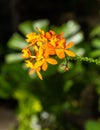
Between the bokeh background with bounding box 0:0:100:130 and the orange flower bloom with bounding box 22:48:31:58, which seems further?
the bokeh background with bounding box 0:0:100:130

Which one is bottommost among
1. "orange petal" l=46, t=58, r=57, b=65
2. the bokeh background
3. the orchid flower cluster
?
"orange petal" l=46, t=58, r=57, b=65

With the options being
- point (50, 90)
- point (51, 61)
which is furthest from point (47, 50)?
point (50, 90)

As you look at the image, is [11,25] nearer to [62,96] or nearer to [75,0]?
[75,0]

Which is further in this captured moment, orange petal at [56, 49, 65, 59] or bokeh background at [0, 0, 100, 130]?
bokeh background at [0, 0, 100, 130]

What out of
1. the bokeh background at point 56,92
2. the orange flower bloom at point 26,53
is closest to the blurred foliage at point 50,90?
the bokeh background at point 56,92

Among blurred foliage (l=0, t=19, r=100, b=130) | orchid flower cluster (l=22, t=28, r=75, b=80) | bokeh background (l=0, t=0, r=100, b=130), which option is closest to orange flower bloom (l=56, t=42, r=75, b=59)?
orchid flower cluster (l=22, t=28, r=75, b=80)

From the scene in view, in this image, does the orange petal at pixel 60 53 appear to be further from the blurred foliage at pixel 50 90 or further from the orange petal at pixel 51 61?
the blurred foliage at pixel 50 90

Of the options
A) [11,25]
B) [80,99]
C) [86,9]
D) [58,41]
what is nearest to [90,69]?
[80,99]

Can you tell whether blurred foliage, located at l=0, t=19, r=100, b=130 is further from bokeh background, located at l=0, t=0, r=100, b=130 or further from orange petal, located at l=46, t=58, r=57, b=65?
orange petal, located at l=46, t=58, r=57, b=65

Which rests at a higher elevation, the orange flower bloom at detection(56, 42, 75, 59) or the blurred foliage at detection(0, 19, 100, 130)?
the blurred foliage at detection(0, 19, 100, 130)

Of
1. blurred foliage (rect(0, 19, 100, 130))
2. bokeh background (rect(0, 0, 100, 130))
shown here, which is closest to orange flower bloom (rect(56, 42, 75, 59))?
bokeh background (rect(0, 0, 100, 130))

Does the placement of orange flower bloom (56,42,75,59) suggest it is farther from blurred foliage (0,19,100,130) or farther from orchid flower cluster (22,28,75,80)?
blurred foliage (0,19,100,130)
